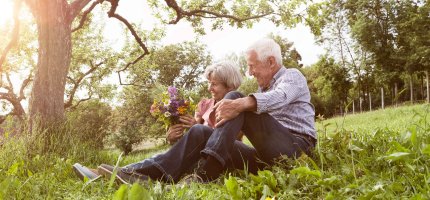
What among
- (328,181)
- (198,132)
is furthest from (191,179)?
(328,181)

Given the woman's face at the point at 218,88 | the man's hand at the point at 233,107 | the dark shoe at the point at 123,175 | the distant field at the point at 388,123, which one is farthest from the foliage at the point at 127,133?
the man's hand at the point at 233,107

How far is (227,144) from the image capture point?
320 cm

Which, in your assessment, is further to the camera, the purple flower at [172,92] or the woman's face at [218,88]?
the woman's face at [218,88]

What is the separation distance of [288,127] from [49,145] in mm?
3999

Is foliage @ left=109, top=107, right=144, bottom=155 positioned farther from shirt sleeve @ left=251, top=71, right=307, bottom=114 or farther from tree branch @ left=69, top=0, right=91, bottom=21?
shirt sleeve @ left=251, top=71, right=307, bottom=114

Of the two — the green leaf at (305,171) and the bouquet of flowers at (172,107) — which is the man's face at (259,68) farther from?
the green leaf at (305,171)

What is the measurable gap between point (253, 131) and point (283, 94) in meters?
0.40

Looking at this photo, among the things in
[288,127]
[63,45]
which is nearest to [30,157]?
[63,45]

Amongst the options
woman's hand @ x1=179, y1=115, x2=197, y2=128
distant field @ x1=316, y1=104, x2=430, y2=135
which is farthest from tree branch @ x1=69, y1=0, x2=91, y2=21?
distant field @ x1=316, y1=104, x2=430, y2=135

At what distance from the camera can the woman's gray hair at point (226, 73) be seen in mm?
4602

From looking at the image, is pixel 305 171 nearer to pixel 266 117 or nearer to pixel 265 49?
pixel 266 117

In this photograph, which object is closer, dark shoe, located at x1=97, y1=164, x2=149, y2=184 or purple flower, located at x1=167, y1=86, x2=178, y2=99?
dark shoe, located at x1=97, y1=164, x2=149, y2=184

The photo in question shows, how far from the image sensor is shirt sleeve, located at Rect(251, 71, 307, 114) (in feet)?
10.6

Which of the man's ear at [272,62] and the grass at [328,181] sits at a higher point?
the man's ear at [272,62]
